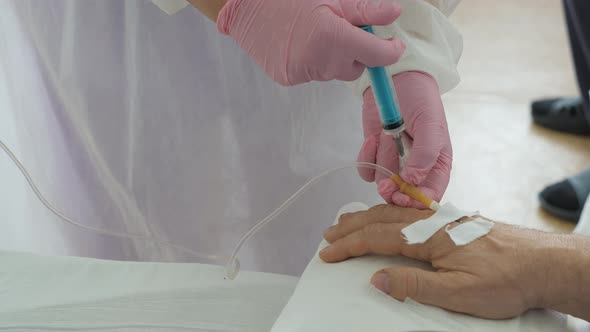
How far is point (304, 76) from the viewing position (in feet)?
3.16

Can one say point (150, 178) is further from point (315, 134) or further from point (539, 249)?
point (539, 249)

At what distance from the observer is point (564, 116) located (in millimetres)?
2502

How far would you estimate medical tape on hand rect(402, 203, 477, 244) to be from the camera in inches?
36.4

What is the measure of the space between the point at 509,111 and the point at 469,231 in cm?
191

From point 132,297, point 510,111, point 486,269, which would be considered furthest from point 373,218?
point 510,111

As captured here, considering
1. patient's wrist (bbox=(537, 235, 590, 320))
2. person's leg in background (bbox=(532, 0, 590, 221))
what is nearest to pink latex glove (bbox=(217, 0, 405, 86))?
patient's wrist (bbox=(537, 235, 590, 320))

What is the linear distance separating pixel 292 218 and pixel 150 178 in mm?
321

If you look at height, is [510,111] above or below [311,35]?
below

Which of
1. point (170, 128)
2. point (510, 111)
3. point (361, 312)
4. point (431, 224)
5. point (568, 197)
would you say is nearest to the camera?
point (361, 312)

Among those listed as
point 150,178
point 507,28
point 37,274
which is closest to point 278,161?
point 150,178

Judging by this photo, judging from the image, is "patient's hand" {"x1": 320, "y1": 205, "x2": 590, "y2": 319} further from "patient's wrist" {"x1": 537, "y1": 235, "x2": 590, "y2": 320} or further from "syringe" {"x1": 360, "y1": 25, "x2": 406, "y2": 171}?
"syringe" {"x1": 360, "y1": 25, "x2": 406, "y2": 171}

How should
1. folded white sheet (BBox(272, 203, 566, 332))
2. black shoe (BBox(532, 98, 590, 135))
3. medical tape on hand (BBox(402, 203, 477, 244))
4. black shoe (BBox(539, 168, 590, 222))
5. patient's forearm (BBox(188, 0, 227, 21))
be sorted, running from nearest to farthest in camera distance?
folded white sheet (BBox(272, 203, 566, 332)) < medical tape on hand (BBox(402, 203, 477, 244)) < patient's forearm (BBox(188, 0, 227, 21)) < black shoe (BBox(539, 168, 590, 222)) < black shoe (BBox(532, 98, 590, 135))

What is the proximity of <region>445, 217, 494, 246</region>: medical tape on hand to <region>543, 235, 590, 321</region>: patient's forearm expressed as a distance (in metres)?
0.10

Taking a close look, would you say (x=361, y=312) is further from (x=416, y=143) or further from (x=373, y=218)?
(x=416, y=143)
